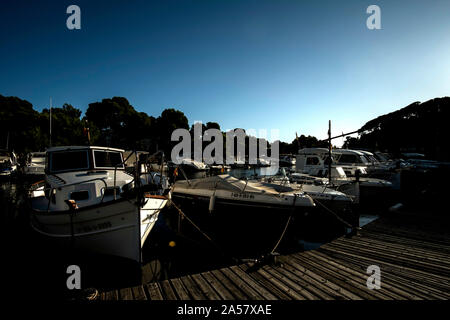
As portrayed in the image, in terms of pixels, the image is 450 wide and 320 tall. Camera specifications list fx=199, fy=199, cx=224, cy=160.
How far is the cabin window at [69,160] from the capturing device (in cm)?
862

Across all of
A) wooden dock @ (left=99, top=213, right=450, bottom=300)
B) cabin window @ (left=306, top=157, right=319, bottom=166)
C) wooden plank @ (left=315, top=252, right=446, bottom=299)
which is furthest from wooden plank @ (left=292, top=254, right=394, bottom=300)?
cabin window @ (left=306, top=157, right=319, bottom=166)

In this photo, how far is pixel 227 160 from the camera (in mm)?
69688

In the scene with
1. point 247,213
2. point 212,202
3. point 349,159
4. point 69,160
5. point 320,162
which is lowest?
point 247,213

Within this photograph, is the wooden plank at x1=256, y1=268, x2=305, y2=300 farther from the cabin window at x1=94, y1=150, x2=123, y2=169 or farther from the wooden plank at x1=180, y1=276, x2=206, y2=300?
the cabin window at x1=94, y1=150, x2=123, y2=169

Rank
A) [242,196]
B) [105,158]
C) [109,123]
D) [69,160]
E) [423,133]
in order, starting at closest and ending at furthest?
[69,160] < [242,196] < [105,158] < [423,133] < [109,123]

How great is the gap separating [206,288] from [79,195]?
5.89m

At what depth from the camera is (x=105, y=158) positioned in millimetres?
9250

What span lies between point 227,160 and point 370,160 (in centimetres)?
4946

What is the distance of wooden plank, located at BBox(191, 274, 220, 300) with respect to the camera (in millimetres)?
4004

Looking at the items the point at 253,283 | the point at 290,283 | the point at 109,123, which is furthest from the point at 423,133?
the point at 109,123

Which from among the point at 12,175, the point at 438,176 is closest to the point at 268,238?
the point at 438,176

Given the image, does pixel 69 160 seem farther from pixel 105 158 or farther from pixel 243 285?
pixel 243 285

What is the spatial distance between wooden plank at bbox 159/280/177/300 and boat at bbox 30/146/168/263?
246 cm
